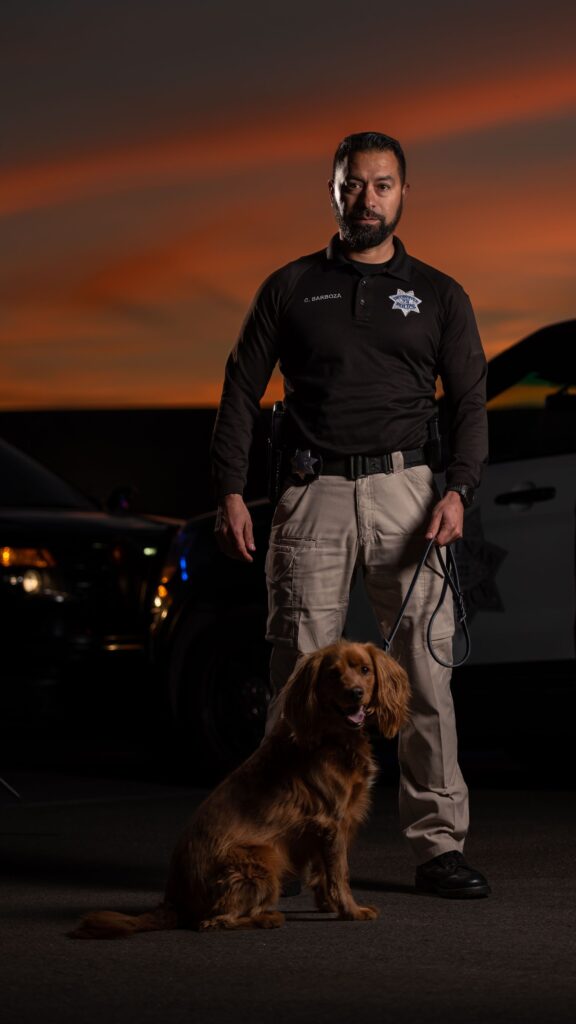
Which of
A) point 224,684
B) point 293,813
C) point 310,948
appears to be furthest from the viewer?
point 224,684

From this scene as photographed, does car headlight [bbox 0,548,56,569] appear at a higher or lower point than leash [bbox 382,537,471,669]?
higher

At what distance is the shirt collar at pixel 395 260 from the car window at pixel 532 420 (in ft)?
7.01

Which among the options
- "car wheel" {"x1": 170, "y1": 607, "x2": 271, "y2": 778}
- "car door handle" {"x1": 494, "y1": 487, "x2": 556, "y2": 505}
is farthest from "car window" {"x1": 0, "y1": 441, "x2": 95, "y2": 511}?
"car door handle" {"x1": 494, "y1": 487, "x2": 556, "y2": 505}

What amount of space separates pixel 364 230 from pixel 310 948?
2170 millimetres

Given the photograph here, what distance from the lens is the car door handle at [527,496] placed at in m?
8.10

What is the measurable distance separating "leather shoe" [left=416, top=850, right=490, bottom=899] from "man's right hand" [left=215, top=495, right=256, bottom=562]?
110 centimetres

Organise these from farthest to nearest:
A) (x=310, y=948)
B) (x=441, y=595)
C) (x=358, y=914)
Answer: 1. (x=441, y=595)
2. (x=358, y=914)
3. (x=310, y=948)

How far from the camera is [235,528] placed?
6.06 meters

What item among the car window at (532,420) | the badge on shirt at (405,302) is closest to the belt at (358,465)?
the badge on shirt at (405,302)

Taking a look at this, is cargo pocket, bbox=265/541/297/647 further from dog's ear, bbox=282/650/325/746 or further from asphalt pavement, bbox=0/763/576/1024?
asphalt pavement, bbox=0/763/576/1024

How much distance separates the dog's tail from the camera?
5.41 metres

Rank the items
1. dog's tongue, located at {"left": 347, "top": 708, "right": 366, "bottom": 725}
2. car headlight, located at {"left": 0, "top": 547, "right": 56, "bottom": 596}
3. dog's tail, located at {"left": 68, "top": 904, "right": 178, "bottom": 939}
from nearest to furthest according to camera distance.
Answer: dog's tail, located at {"left": 68, "top": 904, "right": 178, "bottom": 939} < dog's tongue, located at {"left": 347, "top": 708, "right": 366, "bottom": 725} < car headlight, located at {"left": 0, "top": 547, "right": 56, "bottom": 596}

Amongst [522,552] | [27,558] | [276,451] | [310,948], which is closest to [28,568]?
[27,558]

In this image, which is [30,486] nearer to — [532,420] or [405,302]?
[532,420]
